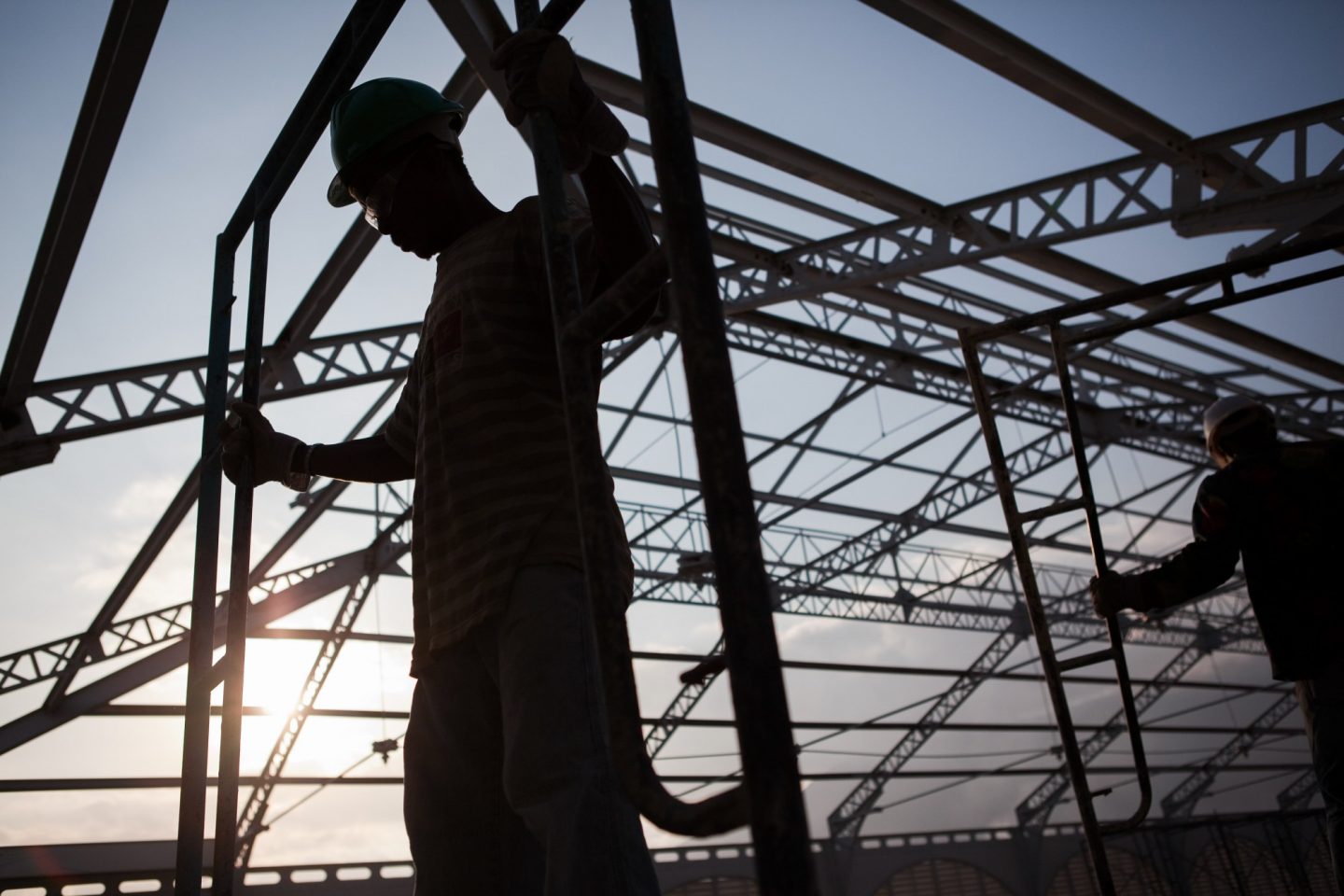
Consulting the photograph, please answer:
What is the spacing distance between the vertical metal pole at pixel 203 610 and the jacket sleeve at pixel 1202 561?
7.83 ft

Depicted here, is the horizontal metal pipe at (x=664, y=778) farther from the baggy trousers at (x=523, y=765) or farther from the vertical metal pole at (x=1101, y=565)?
the baggy trousers at (x=523, y=765)

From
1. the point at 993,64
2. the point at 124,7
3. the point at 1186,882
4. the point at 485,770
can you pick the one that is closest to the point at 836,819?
the point at 1186,882

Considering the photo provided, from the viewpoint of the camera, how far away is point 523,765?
5.11ft

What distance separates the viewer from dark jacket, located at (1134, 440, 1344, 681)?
9.35ft

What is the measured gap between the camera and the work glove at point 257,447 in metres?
2.39

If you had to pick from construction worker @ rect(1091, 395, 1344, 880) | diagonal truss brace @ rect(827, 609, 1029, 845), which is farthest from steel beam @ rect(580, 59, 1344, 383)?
diagonal truss brace @ rect(827, 609, 1029, 845)

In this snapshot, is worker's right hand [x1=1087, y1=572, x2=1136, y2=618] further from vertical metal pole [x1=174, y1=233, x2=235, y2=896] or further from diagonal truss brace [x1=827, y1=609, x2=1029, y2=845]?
diagonal truss brace [x1=827, y1=609, x2=1029, y2=845]

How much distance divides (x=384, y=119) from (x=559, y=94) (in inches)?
29.7

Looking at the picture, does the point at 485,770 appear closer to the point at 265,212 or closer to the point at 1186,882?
the point at 265,212

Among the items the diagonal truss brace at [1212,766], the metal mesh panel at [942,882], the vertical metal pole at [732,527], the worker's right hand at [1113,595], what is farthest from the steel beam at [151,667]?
the diagonal truss brace at [1212,766]

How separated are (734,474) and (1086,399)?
15309 millimetres

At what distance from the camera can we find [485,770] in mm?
1840

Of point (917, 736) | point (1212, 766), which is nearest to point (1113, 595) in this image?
point (917, 736)

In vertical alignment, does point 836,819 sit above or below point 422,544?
above
